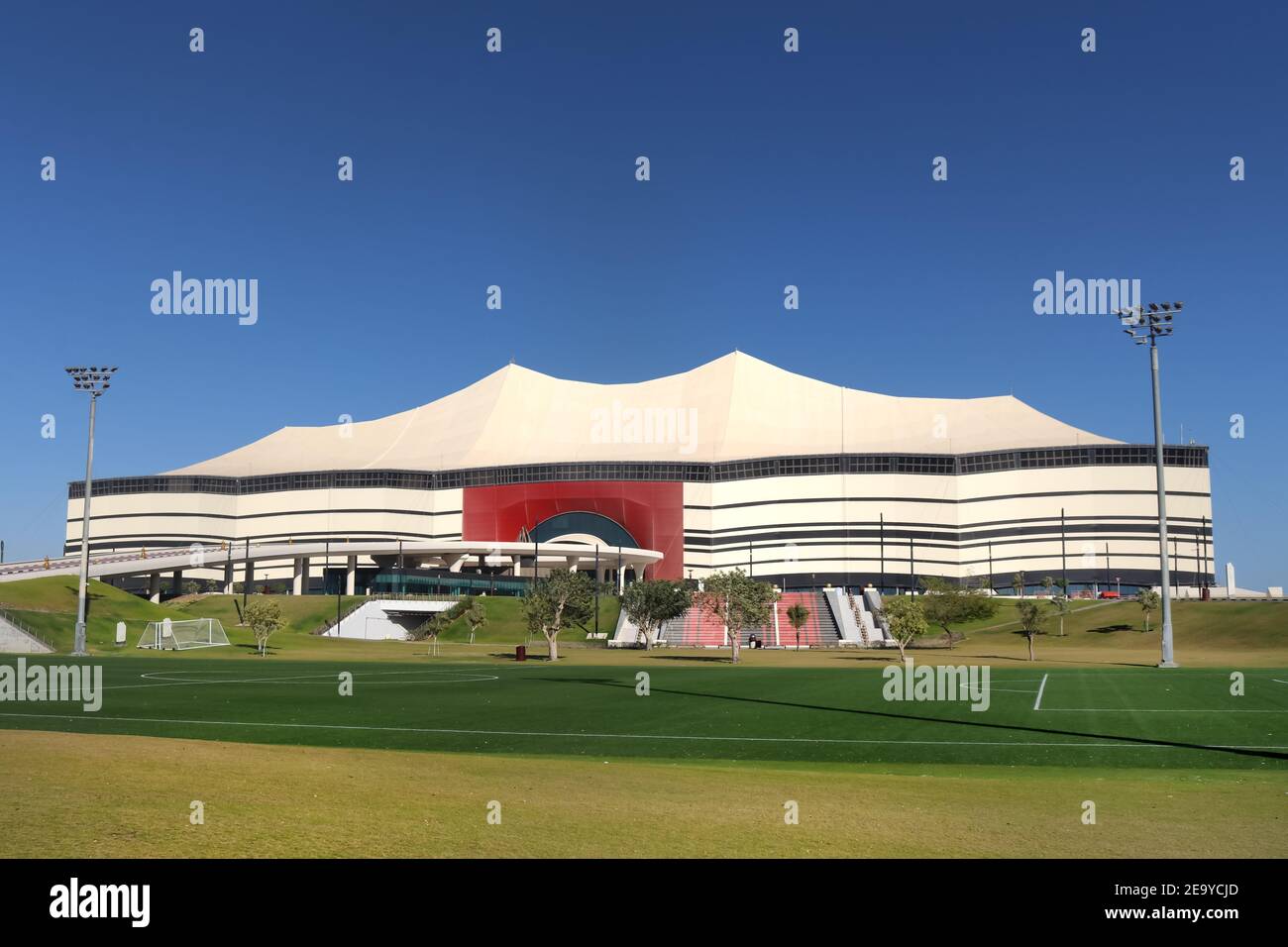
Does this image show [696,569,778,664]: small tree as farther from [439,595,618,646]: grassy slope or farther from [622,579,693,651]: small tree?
[439,595,618,646]: grassy slope

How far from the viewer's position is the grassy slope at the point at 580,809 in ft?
26.6

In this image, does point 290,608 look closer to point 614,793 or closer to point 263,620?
point 263,620

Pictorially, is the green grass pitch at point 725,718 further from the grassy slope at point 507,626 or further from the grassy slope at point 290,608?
the grassy slope at point 290,608

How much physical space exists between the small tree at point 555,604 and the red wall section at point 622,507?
88.8 meters

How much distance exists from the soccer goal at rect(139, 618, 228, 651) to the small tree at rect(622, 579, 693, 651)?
2850 centimetres

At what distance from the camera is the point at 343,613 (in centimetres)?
10112

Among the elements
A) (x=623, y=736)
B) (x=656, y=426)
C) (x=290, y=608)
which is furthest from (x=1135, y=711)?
(x=656, y=426)

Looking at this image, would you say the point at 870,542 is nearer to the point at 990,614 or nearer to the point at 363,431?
the point at 990,614

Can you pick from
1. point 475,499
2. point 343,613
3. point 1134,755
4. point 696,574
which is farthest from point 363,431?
point 1134,755

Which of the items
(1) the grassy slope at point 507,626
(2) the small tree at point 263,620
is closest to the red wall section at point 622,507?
(1) the grassy slope at point 507,626

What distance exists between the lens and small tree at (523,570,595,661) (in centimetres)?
5909

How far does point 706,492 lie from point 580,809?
145388 millimetres
